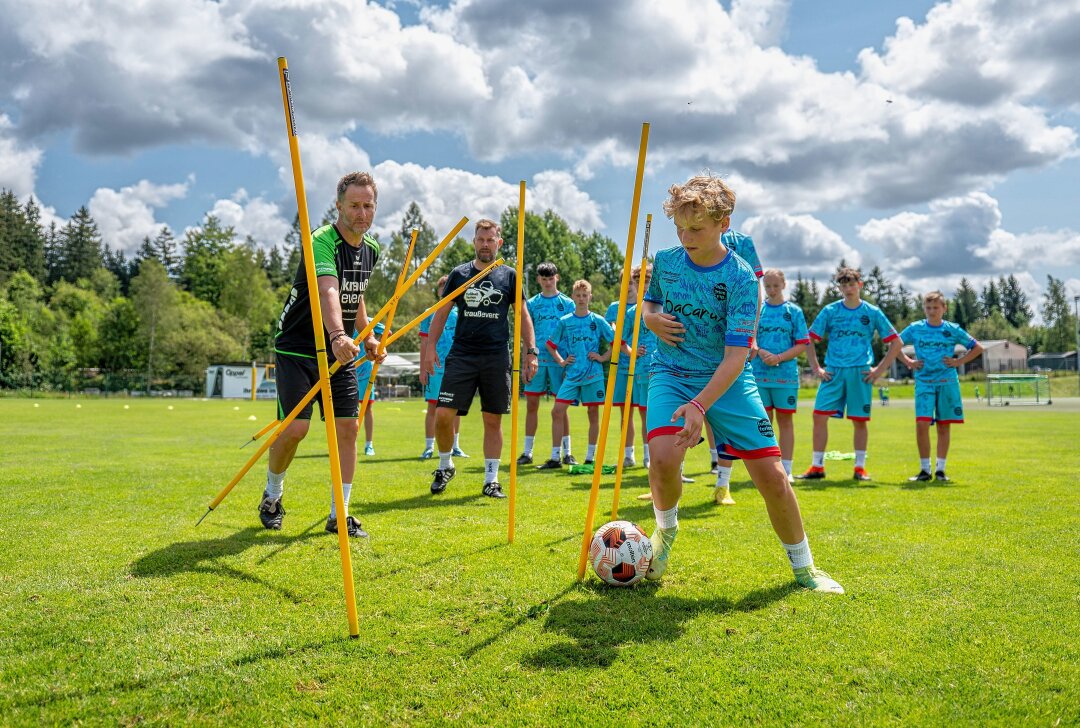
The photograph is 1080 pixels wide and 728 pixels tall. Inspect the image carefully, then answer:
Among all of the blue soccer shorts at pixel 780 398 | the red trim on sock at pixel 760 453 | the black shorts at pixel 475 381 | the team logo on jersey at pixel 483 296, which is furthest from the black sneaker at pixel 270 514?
the blue soccer shorts at pixel 780 398

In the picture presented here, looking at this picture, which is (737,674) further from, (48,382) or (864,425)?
(48,382)

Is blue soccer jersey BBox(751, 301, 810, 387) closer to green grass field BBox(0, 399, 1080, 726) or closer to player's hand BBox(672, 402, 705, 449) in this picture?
green grass field BBox(0, 399, 1080, 726)

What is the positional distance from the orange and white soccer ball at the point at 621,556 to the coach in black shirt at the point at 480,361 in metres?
3.26

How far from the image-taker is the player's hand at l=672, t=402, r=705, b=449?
3.79 meters

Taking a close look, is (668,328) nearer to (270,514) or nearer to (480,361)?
(270,514)

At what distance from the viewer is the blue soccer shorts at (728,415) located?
13.8 feet

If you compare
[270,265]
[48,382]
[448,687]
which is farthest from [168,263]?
[448,687]

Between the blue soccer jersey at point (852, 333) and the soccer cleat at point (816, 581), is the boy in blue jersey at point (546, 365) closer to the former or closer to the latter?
the blue soccer jersey at point (852, 333)

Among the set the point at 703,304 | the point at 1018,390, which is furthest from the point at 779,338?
the point at 1018,390

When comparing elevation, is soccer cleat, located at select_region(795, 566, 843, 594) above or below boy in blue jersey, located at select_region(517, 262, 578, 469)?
below

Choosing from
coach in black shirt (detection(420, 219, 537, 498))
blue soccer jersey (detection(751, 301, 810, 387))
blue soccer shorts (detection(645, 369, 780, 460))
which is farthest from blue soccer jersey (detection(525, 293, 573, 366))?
blue soccer shorts (detection(645, 369, 780, 460))

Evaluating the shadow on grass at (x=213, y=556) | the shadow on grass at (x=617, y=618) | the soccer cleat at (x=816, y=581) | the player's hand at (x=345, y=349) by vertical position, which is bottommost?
the shadow on grass at (x=617, y=618)

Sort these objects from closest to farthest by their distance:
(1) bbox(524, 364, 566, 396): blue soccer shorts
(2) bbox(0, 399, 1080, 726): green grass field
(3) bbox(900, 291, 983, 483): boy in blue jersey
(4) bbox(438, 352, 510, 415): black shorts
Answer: (2) bbox(0, 399, 1080, 726): green grass field → (4) bbox(438, 352, 510, 415): black shorts → (3) bbox(900, 291, 983, 483): boy in blue jersey → (1) bbox(524, 364, 566, 396): blue soccer shorts

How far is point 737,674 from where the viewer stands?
9.82 feet
